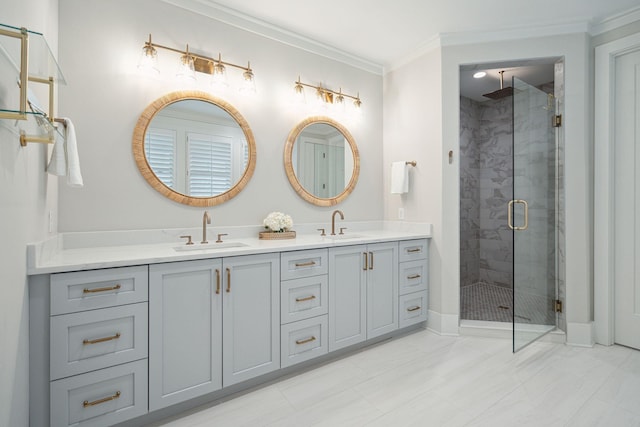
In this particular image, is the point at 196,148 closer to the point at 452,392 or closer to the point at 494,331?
the point at 452,392

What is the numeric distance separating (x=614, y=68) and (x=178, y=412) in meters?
4.06

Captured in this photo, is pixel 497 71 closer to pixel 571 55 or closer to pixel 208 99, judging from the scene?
pixel 571 55

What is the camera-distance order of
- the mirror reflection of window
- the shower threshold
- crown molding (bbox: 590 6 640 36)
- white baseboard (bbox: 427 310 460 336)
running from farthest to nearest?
white baseboard (bbox: 427 310 460 336), the shower threshold, crown molding (bbox: 590 6 640 36), the mirror reflection of window

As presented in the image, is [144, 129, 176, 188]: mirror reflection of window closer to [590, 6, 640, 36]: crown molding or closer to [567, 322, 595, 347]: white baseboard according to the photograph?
[567, 322, 595, 347]: white baseboard

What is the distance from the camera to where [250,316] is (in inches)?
75.5

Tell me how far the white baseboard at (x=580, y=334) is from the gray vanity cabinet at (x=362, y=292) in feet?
4.74

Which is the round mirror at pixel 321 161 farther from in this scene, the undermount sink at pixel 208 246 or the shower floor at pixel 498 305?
the shower floor at pixel 498 305

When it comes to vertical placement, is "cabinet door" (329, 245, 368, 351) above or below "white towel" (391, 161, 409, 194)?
below

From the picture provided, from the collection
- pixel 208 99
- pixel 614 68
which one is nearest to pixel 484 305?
pixel 614 68

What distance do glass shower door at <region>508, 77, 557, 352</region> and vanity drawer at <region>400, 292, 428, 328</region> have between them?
2.41 ft

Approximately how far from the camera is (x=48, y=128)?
52.8 inches

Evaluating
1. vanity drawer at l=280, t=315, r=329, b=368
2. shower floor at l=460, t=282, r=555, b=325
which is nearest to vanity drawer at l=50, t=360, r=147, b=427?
vanity drawer at l=280, t=315, r=329, b=368

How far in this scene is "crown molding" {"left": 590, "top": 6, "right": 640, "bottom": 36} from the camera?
2406 mm

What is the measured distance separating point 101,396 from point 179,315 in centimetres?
47
